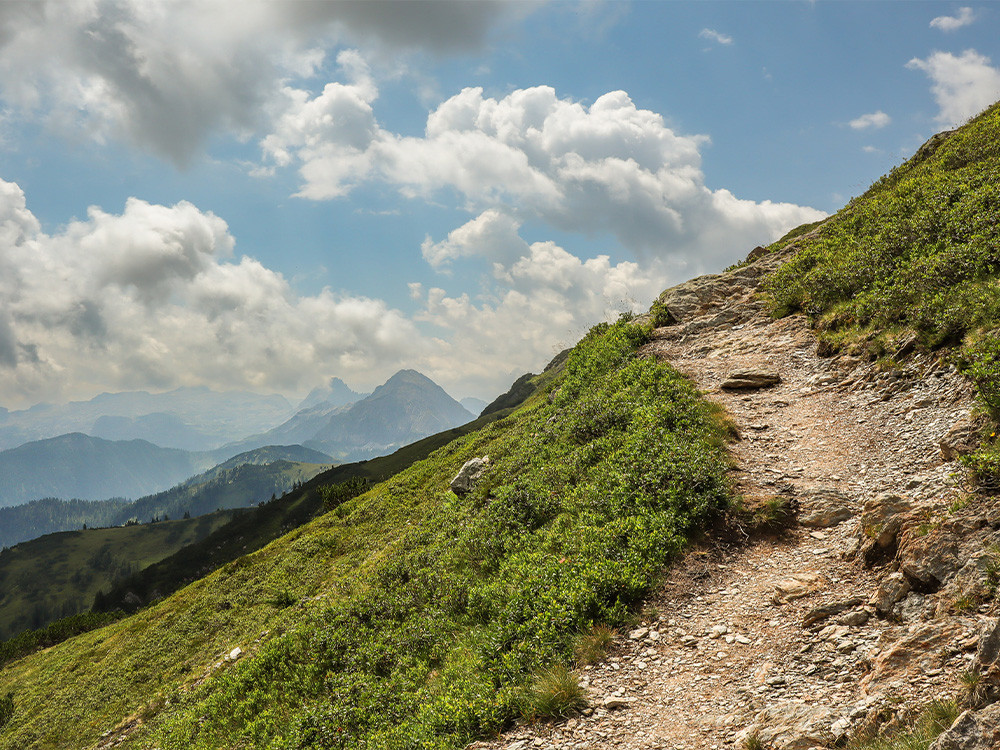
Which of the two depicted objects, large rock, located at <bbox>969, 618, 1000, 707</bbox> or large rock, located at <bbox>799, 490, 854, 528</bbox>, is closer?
large rock, located at <bbox>969, 618, 1000, 707</bbox>

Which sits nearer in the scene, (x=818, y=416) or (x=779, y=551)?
(x=779, y=551)

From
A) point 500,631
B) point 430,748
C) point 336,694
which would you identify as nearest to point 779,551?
point 500,631

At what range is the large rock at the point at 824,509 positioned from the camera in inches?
457

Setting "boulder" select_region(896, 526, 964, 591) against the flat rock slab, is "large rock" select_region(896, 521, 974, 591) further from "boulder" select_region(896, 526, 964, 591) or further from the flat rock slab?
the flat rock slab

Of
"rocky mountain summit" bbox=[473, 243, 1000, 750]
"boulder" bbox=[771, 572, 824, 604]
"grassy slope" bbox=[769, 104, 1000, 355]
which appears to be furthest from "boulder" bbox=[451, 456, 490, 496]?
"grassy slope" bbox=[769, 104, 1000, 355]

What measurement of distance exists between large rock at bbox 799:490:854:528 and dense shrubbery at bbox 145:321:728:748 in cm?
191

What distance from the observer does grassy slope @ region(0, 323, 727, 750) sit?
421 inches

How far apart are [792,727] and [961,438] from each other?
8.23 m

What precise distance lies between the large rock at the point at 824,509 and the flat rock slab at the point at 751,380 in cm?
845

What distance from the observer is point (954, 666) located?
6.40 m

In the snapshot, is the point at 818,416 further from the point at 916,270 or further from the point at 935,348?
the point at 916,270

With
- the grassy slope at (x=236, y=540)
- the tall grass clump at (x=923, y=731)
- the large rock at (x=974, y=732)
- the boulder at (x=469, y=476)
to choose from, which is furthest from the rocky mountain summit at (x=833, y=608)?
the grassy slope at (x=236, y=540)

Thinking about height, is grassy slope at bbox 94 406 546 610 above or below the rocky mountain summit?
below

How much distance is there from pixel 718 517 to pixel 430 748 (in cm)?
848
